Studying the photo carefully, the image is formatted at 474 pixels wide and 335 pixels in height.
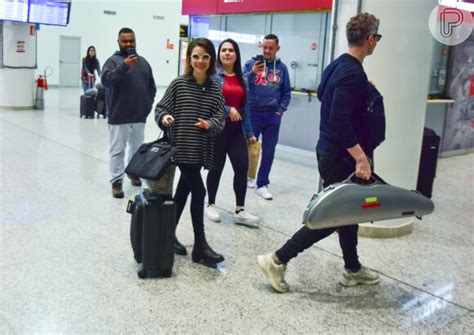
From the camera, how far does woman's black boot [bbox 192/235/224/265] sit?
11.3ft

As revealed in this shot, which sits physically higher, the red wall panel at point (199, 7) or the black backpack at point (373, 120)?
the red wall panel at point (199, 7)

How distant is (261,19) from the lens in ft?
29.4

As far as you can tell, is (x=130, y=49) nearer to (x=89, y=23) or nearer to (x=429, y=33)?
(x=429, y=33)

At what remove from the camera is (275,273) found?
10.2 ft

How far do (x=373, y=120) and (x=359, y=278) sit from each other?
1016mm

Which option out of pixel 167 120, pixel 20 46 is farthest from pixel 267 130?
pixel 20 46

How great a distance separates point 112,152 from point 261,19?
4.83 m

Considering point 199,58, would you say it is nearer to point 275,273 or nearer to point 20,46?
point 275,273

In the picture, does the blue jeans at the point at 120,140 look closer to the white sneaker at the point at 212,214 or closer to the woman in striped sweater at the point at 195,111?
the white sneaker at the point at 212,214

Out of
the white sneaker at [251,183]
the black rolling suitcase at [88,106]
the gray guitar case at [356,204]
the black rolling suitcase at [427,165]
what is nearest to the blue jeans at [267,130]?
the white sneaker at [251,183]

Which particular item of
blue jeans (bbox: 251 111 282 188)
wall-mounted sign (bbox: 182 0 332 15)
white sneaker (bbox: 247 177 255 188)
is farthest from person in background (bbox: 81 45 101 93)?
blue jeans (bbox: 251 111 282 188)

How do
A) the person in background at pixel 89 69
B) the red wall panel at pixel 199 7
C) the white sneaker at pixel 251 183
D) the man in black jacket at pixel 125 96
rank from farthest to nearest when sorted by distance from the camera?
1. the person in background at pixel 89 69
2. the red wall panel at pixel 199 7
3. the white sneaker at pixel 251 183
4. the man in black jacket at pixel 125 96

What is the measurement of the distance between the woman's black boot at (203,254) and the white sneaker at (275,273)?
434mm

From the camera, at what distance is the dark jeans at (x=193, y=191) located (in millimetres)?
3323
